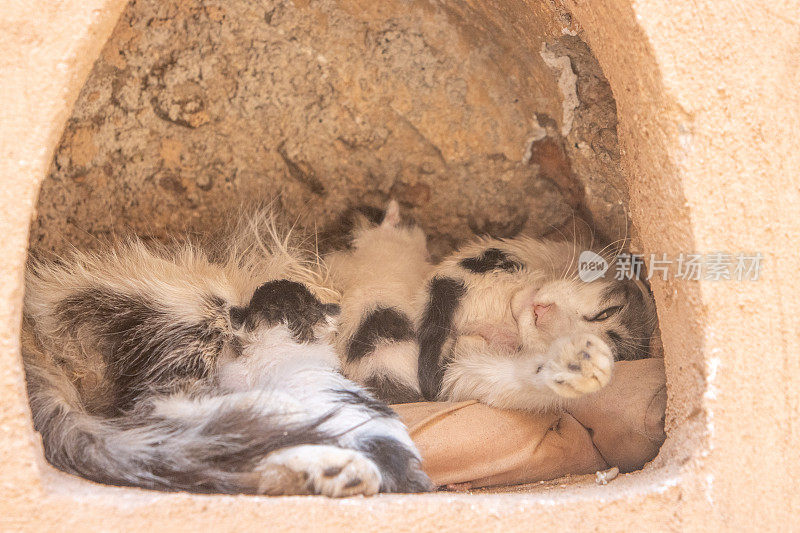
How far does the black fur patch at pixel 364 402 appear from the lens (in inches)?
55.5

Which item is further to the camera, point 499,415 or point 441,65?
point 441,65

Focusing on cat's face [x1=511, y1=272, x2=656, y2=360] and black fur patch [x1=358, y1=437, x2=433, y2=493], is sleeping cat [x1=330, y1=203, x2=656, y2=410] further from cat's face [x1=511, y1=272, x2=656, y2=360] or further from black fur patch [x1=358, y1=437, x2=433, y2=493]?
black fur patch [x1=358, y1=437, x2=433, y2=493]

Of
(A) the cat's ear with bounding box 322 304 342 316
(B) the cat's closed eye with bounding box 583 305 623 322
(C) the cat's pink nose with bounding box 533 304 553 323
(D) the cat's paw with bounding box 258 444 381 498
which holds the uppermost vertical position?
(B) the cat's closed eye with bounding box 583 305 623 322

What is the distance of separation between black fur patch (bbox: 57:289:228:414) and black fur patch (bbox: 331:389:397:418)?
35cm

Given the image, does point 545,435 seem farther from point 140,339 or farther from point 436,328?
point 140,339

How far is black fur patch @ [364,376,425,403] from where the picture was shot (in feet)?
5.67

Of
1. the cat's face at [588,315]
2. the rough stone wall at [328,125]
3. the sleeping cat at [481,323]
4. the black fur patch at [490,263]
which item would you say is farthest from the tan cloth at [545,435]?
the rough stone wall at [328,125]

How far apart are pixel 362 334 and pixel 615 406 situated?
0.63 meters

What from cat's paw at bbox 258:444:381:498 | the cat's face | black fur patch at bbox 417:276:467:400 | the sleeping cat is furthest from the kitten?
the cat's face

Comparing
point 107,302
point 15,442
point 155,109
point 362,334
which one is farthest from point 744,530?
point 155,109

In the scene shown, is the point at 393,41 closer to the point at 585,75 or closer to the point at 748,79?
the point at 585,75

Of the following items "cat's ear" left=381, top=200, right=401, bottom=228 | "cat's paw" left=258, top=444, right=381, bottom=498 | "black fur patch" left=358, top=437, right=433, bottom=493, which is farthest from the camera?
"cat's ear" left=381, top=200, right=401, bottom=228

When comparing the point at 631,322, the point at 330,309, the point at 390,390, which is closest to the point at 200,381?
the point at 330,309

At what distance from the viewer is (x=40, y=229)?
1.92 m
